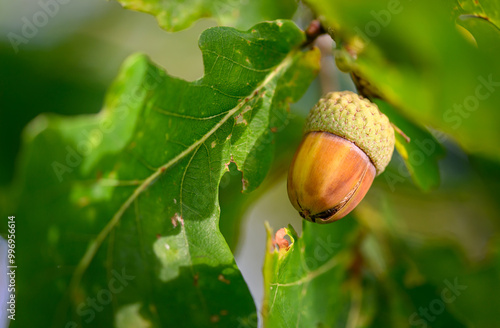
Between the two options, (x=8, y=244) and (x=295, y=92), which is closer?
(x=8, y=244)

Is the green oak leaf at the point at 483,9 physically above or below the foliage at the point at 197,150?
above

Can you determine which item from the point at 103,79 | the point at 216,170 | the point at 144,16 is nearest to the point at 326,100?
the point at 216,170

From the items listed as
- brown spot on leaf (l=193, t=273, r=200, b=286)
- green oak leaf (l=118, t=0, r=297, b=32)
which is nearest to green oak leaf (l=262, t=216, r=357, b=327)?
brown spot on leaf (l=193, t=273, r=200, b=286)

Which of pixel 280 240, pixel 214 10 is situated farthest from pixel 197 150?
pixel 214 10

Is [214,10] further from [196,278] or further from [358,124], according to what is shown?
[196,278]

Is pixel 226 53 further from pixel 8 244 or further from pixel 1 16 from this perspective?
pixel 1 16

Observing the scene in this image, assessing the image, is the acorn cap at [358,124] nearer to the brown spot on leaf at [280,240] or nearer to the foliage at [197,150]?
the foliage at [197,150]

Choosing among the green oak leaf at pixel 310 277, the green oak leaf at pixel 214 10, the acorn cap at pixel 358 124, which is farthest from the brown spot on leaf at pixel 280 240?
the green oak leaf at pixel 214 10
